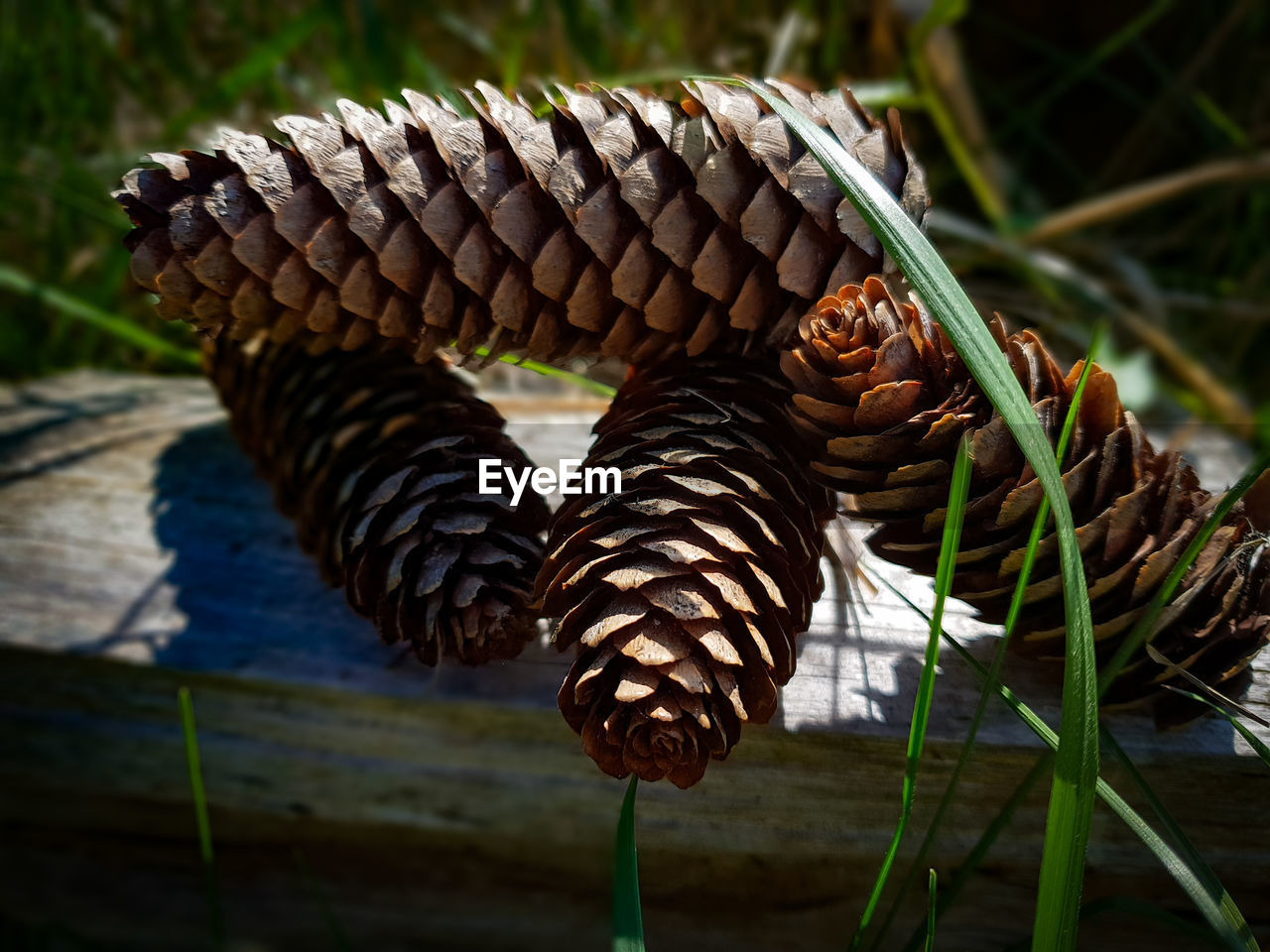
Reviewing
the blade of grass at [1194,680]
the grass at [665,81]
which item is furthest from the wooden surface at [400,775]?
the grass at [665,81]

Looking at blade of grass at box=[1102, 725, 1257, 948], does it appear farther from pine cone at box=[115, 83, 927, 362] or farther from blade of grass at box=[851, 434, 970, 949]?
pine cone at box=[115, 83, 927, 362]

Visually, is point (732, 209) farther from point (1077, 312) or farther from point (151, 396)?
point (1077, 312)

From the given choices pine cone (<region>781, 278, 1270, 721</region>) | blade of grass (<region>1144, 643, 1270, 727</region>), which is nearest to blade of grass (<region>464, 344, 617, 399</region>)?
pine cone (<region>781, 278, 1270, 721</region>)

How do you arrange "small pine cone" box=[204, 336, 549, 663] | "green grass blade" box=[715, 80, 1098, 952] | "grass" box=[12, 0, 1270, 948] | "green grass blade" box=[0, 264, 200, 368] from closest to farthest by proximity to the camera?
"green grass blade" box=[715, 80, 1098, 952]
"small pine cone" box=[204, 336, 549, 663]
"green grass blade" box=[0, 264, 200, 368]
"grass" box=[12, 0, 1270, 948]

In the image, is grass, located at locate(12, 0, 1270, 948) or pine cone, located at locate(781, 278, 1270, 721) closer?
pine cone, located at locate(781, 278, 1270, 721)

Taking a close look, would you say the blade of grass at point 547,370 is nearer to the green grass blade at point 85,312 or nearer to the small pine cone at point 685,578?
the small pine cone at point 685,578
